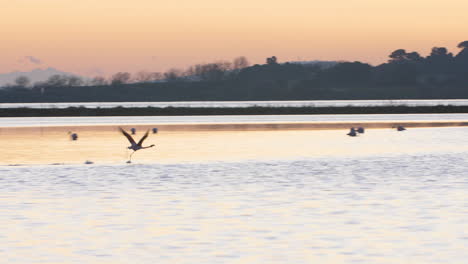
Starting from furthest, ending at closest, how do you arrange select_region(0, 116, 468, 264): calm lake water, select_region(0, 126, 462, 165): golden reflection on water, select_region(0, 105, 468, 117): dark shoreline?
select_region(0, 105, 468, 117): dark shoreline → select_region(0, 126, 462, 165): golden reflection on water → select_region(0, 116, 468, 264): calm lake water

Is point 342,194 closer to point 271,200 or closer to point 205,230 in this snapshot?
point 271,200

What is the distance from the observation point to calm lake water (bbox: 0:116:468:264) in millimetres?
12977

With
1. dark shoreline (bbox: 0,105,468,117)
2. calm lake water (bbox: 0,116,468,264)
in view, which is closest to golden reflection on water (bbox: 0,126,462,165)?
calm lake water (bbox: 0,116,468,264)

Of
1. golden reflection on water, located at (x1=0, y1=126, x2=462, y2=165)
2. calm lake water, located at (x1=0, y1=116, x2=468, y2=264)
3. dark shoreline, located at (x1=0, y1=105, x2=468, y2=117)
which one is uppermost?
calm lake water, located at (x1=0, y1=116, x2=468, y2=264)

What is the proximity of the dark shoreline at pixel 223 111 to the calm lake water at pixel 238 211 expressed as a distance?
8410cm

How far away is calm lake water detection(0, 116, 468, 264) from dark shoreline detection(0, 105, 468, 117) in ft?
276

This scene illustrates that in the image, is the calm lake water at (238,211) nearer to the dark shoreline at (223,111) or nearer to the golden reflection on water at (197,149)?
the golden reflection on water at (197,149)

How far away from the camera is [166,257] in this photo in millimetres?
12523

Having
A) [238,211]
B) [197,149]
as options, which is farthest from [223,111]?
[238,211]

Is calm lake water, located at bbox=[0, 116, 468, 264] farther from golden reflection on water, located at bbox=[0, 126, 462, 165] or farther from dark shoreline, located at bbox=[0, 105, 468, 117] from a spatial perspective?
dark shoreline, located at bbox=[0, 105, 468, 117]

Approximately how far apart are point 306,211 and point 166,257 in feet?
17.8

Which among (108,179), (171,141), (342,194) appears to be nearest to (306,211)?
(342,194)

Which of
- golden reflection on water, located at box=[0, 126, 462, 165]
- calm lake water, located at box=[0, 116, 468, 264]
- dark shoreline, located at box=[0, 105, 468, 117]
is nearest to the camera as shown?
calm lake water, located at box=[0, 116, 468, 264]

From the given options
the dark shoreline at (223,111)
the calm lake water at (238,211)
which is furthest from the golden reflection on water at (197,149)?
the dark shoreline at (223,111)
